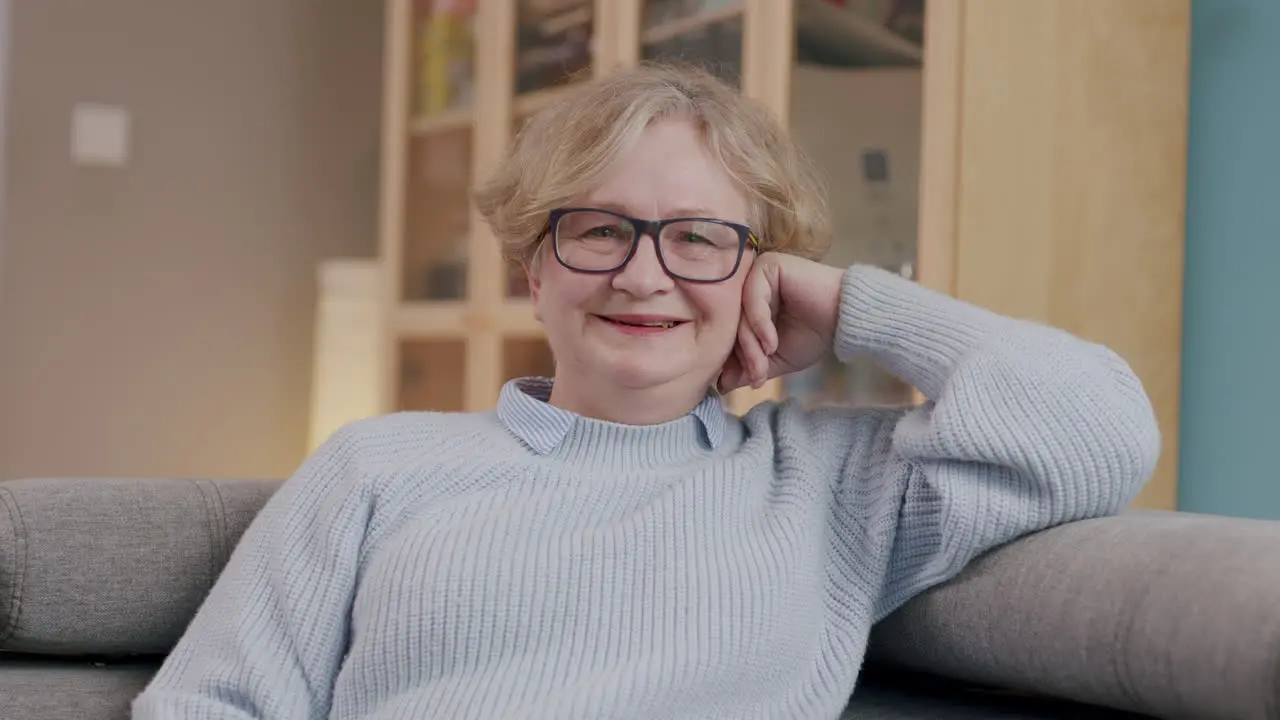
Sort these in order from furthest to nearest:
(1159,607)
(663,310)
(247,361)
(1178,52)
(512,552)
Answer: (247,361)
(1178,52)
(663,310)
(512,552)
(1159,607)

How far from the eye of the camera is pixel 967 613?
41.9 inches

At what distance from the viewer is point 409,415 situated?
3.93ft

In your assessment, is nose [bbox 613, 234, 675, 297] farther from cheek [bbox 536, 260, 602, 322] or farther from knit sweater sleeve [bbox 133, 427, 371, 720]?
knit sweater sleeve [bbox 133, 427, 371, 720]

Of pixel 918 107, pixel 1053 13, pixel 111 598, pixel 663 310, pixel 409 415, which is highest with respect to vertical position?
pixel 1053 13

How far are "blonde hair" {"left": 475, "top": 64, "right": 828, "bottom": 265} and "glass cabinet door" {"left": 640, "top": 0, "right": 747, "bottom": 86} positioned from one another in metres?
0.85

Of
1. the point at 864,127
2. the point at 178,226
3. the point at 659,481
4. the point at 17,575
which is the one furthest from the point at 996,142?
the point at 178,226

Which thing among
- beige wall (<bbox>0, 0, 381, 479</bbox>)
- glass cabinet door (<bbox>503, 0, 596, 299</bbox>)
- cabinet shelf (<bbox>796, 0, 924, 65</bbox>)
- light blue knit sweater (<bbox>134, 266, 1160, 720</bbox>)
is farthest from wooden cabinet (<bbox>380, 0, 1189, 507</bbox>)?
beige wall (<bbox>0, 0, 381, 479</bbox>)

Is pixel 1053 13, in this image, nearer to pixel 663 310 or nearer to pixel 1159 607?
pixel 663 310

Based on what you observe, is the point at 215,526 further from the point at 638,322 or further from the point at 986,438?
the point at 986,438

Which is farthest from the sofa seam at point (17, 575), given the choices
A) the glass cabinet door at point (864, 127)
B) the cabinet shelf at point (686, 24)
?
the cabinet shelf at point (686, 24)

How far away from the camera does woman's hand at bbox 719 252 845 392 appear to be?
4.06 ft

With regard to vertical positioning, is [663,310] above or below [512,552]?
above

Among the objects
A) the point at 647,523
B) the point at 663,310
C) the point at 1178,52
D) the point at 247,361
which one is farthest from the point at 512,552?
the point at 247,361

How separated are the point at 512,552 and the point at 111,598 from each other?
1.19 ft
